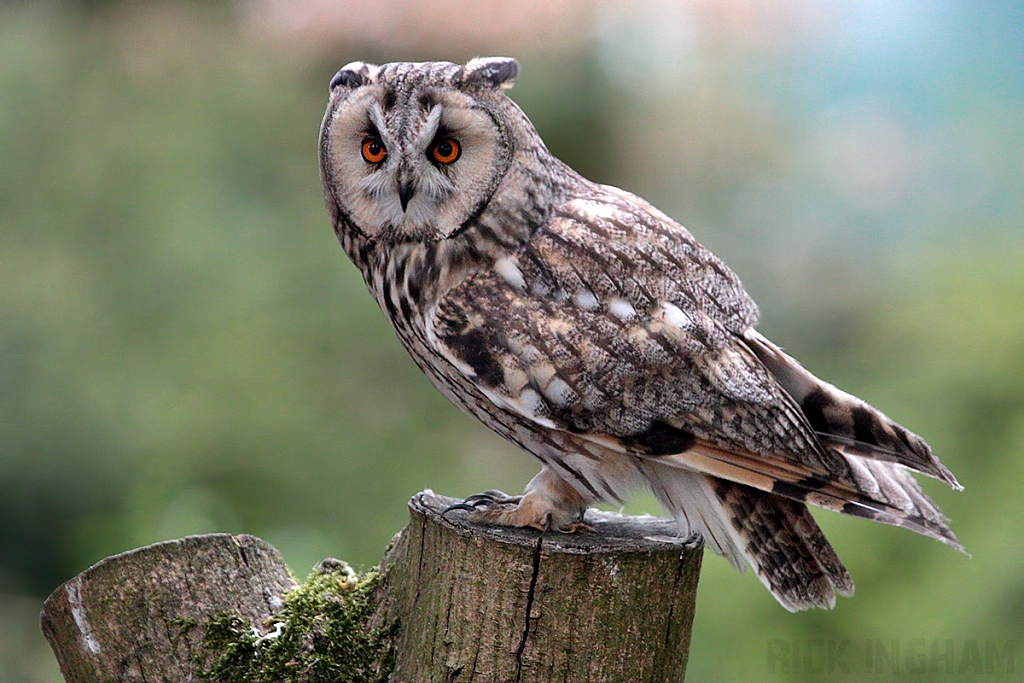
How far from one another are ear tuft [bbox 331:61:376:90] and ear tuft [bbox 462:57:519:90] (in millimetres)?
173

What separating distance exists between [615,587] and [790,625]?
1.82 metres

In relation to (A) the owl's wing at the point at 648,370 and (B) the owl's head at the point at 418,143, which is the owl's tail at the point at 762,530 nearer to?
(A) the owl's wing at the point at 648,370

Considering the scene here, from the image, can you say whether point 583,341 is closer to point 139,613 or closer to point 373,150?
point 373,150

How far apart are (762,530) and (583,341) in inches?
20.0

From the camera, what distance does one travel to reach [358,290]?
4.23 metres

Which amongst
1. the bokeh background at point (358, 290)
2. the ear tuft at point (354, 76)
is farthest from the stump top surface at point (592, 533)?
the bokeh background at point (358, 290)

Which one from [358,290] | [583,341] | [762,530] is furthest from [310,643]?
[358,290]

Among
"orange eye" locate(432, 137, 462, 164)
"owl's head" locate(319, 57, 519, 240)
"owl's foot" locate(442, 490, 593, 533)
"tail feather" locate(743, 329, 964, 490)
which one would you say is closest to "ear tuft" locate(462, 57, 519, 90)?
"owl's head" locate(319, 57, 519, 240)

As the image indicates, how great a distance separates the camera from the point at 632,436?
1536 mm

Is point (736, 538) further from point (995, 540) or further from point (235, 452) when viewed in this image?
point (235, 452)

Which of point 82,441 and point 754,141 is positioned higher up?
point 754,141

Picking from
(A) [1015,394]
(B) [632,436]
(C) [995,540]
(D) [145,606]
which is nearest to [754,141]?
(A) [1015,394]

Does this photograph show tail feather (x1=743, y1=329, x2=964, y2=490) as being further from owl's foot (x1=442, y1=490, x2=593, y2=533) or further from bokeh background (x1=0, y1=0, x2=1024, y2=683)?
bokeh background (x1=0, y1=0, x2=1024, y2=683)

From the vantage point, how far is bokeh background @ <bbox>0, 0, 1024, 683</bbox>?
3010 millimetres
